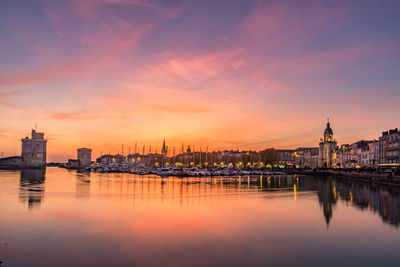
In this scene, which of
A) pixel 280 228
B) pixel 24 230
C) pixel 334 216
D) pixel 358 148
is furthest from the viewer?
pixel 358 148

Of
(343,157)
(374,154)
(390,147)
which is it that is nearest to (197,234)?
(390,147)

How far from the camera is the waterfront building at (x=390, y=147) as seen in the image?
114m

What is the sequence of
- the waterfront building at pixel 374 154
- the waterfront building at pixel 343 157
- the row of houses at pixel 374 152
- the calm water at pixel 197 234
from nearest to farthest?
the calm water at pixel 197 234 → the row of houses at pixel 374 152 → the waterfront building at pixel 374 154 → the waterfront building at pixel 343 157

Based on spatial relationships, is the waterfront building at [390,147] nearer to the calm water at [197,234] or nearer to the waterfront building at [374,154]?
the waterfront building at [374,154]

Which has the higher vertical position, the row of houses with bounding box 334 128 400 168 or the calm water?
the row of houses with bounding box 334 128 400 168

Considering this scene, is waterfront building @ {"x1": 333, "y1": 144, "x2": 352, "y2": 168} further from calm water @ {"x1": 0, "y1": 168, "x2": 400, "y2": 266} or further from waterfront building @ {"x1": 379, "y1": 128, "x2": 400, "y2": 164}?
calm water @ {"x1": 0, "y1": 168, "x2": 400, "y2": 266}

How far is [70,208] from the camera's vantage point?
133 ft

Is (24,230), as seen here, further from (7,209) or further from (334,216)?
(334,216)

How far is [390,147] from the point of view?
4673 inches

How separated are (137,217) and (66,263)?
1473cm

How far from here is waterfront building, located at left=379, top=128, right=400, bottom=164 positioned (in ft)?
375

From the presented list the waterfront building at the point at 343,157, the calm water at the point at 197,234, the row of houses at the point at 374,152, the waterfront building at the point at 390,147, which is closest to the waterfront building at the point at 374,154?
the row of houses at the point at 374,152

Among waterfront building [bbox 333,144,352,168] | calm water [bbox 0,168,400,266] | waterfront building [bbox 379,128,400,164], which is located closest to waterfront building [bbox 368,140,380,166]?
waterfront building [bbox 379,128,400,164]

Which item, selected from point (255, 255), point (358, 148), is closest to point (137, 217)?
point (255, 255)
